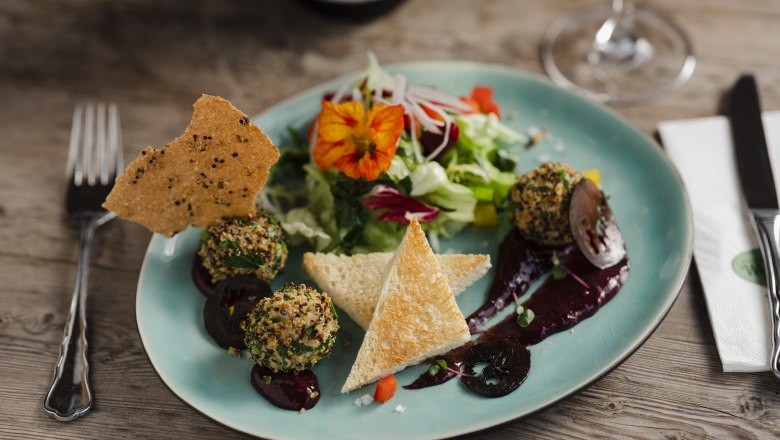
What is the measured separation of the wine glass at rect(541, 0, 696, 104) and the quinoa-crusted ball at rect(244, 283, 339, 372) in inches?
90.3

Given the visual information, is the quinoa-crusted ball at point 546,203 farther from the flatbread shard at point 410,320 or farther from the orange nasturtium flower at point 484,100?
the orange nasturtium flower at point 484,100

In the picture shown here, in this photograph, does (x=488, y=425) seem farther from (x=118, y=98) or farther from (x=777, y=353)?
(x=118, y=98)

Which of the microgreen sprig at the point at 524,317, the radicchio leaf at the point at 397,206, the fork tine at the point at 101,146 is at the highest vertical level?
the radicchio leaf at the point at 397,206

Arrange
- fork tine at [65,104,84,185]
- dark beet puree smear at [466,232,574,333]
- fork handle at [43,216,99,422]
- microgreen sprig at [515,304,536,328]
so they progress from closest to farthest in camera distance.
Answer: fork handle at [43,216,99,422] → microgreen sprig at [515,304,536,328] → dark beet puree smear at [466,232,574,333] → fork tine at [65,104,84,185]

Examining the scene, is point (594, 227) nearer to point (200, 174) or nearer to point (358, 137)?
point (358, 137)

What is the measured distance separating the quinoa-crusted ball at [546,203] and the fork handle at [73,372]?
6.31 feet

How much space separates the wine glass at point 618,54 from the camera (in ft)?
13.6

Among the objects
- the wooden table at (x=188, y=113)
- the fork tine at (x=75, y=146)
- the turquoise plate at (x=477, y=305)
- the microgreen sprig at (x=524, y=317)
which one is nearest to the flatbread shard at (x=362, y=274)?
the turquoise plate at (x=477, y=305)

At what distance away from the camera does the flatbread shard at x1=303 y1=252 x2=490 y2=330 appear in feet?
9.76

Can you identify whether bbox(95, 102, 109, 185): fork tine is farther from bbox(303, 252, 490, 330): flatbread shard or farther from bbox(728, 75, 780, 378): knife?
bbox(728, 75, 780, 378): knife

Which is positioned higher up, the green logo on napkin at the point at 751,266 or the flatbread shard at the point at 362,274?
the green logo on napkin at the point at 751,266

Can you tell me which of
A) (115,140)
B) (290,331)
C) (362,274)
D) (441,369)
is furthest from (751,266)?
(115,140)

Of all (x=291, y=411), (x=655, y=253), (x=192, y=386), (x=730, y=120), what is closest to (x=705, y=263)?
(x=655, y=253)

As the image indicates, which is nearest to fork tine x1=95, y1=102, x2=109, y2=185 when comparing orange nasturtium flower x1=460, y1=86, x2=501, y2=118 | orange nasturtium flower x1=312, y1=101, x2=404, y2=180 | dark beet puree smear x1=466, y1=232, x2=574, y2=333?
orange nasturtium flower x1=312, y1=101, x2=404, y2=180
